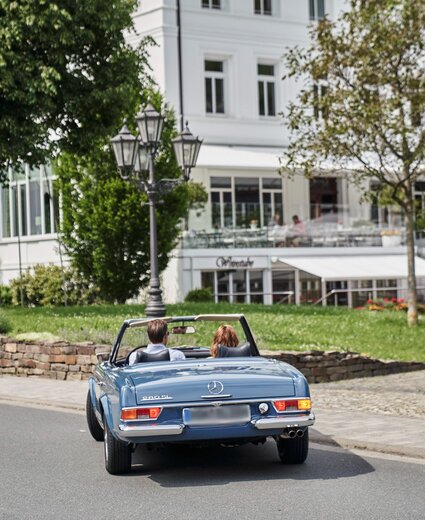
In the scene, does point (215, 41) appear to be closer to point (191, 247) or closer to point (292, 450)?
point (191, 247)

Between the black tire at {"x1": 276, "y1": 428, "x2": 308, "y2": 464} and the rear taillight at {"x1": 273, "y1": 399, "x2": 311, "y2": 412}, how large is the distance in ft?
1.71

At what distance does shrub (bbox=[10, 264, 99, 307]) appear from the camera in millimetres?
39562

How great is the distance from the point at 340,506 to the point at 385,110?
1757 centimetres

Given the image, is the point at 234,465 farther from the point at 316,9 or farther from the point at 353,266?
the point at 316,9

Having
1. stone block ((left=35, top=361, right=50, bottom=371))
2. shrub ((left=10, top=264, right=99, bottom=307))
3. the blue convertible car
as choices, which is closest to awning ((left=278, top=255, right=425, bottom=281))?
shrub ((left=10, top=264, right=99, bottom=307))

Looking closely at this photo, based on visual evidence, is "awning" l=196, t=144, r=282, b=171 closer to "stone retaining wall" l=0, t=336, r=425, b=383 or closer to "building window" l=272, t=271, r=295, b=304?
"building window" l=272, t=271, r=295, b=304

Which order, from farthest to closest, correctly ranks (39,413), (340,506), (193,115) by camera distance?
(193,115), (39,413), (340,506)

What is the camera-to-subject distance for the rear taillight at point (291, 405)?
373 inches

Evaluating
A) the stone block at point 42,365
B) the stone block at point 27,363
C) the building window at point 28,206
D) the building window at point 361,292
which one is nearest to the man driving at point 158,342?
the stone block at point 42,365

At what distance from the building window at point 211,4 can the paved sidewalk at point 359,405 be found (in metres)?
28.3

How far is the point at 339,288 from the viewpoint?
148 ft

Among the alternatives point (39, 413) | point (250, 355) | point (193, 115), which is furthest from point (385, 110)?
point (193, 115)

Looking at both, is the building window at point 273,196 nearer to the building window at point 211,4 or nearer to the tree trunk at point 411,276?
the building window at point 211,4

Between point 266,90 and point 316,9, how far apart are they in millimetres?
4447
